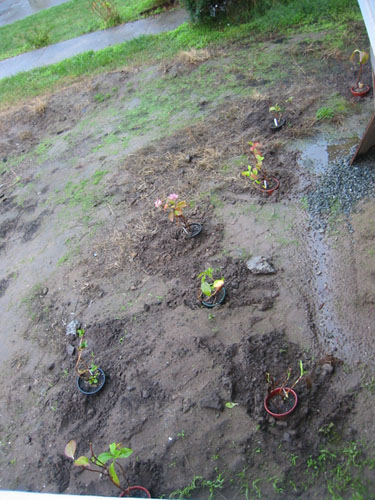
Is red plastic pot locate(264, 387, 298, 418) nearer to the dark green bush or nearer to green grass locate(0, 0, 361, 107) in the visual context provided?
green grass locate(0, 0, 361, 107)

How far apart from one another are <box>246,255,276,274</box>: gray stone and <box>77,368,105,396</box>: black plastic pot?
1.45m

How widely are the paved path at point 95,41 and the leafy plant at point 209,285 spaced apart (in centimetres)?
660

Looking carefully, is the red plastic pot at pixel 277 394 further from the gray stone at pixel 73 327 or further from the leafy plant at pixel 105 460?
the gray stone at pixel 73 327

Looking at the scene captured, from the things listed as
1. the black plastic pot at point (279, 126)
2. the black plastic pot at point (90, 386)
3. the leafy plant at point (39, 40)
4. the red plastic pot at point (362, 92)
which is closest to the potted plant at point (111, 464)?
the black plastic pot at point (90, 386)

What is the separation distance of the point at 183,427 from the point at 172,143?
353cm

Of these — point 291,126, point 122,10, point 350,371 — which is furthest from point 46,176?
point 122,10

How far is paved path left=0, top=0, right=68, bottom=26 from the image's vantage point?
12203mm

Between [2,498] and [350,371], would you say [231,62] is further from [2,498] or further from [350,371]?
[2,498]

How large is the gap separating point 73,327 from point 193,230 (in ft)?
4.58

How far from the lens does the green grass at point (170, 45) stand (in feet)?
21.4

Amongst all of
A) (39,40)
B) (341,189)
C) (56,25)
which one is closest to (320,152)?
(341,189)

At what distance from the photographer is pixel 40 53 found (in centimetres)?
923

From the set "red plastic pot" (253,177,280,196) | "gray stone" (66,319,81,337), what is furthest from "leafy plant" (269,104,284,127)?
"gray stone" (66,319,81,337)

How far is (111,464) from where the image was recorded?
A: 7.42 feet
